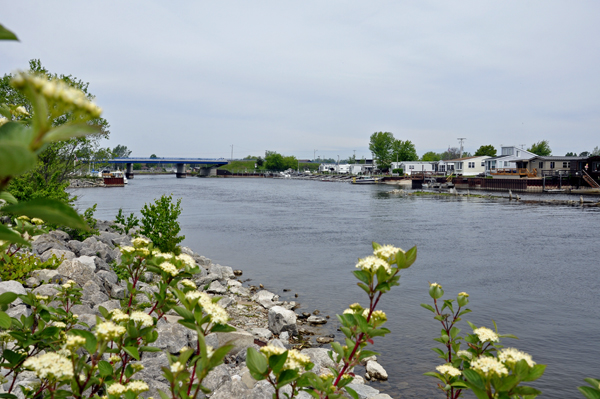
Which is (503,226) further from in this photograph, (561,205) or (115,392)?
(115,392)

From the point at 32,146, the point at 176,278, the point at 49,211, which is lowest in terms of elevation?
the point at 176,278

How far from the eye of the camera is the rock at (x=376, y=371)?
354 inches

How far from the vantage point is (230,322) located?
37.6 ft

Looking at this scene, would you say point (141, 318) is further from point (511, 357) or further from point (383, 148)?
point (383, 148)

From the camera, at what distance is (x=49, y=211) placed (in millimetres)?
1305

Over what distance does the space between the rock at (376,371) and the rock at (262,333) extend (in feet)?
8.66

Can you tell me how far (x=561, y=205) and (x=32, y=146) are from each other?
58.8m

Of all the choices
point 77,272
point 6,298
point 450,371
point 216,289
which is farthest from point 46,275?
point 450,371

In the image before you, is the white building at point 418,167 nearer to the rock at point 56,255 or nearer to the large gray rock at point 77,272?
the rock at point 56,255

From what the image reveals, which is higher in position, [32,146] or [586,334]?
[32,146]

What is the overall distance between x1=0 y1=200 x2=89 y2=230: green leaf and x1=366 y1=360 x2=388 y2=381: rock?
888 cm

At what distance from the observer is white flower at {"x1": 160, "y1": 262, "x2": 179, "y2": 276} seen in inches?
113

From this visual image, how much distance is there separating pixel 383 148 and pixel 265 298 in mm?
155495

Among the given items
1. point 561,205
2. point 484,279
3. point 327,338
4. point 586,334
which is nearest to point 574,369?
point 586,334
